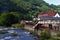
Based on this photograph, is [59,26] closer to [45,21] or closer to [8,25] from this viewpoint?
[45,21]

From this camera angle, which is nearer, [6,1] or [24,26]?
[24,26]

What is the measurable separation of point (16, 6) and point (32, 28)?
94.7 feet

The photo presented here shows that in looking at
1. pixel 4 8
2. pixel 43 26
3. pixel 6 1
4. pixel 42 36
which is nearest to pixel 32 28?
pixel 43 26

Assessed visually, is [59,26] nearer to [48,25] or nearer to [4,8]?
[48,25]

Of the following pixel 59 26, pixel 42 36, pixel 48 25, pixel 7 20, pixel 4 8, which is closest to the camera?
pixel 42 36

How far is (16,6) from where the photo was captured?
63.0m

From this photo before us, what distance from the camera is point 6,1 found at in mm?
64625

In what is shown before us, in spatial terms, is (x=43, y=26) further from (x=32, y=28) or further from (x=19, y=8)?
(x=19, y=8)

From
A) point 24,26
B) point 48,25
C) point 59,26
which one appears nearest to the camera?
point 59,26

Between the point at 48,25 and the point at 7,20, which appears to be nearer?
the point at 48,25

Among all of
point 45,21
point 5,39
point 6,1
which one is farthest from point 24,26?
point 6,1

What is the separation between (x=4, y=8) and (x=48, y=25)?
93.7 feet

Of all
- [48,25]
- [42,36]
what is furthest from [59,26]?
[42,36]

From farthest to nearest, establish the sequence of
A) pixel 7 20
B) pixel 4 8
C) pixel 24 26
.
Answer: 1. pixel 4 8
2. pixel 7 20
3. pixel 24 26
